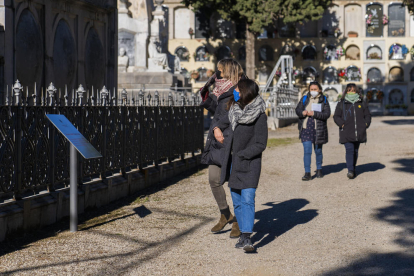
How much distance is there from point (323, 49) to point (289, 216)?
1899 inches

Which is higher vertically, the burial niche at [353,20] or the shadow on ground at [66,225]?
the burial niche at [353,20]

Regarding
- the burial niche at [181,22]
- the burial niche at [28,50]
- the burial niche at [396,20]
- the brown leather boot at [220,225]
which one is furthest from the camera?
the burial niche at [181,22]

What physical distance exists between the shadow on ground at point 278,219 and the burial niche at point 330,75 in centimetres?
4623

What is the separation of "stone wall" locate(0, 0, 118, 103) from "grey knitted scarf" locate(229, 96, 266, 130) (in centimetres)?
474

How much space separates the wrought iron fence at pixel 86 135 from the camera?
21.7ft

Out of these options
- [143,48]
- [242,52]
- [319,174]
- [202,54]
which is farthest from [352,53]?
[319,174]

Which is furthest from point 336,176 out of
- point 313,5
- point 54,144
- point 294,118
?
point 313,5

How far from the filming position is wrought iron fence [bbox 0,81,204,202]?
21.7ft

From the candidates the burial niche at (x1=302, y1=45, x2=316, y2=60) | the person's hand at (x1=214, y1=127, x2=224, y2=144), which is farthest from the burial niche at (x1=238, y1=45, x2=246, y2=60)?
the person's hand at (x1=214, y1=127, x2=224, y2=144)

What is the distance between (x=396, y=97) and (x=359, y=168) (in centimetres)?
4339

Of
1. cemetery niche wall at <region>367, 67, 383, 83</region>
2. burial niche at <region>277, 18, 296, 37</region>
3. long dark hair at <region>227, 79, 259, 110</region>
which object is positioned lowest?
long dark hair at <region>227, 79, 259, 110</region>

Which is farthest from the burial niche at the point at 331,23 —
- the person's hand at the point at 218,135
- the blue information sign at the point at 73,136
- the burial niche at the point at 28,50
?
the person's hand at the point at 218,135

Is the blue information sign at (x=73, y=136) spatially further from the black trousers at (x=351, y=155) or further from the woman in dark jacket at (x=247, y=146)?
the black trousers at (x=351, y=155)

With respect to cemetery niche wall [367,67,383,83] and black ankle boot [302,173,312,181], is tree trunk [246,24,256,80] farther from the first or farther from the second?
black ankle boot [302,173,312,181]
